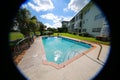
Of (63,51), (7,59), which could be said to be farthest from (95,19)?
(7,59)

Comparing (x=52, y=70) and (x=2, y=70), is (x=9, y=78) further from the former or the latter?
(x=52, y=70)

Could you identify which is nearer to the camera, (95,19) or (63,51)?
(63,51)

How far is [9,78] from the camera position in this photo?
10.1 ft

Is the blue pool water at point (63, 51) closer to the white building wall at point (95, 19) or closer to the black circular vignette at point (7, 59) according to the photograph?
the black circular vignette at point (7, 59)

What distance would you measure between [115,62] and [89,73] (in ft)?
4.40

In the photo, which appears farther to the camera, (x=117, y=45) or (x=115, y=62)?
(x=117, y=45)

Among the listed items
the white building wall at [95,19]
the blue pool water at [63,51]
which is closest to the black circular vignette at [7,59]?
the blue pool water at [63,51]

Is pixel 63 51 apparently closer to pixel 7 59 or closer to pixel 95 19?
pixel 7 59

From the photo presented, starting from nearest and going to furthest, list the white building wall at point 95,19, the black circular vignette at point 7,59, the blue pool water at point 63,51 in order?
the black circular vignette at point 7,59
the blue pool water at point 63,51
the white building wall at point 95,19

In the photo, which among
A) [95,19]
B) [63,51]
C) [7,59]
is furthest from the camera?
[95,19]

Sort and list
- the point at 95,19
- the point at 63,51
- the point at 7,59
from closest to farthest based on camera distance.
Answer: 1. the point at 7,59
2. the point at 63,51
3. the point at 95,19

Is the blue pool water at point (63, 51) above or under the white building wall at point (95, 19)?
under

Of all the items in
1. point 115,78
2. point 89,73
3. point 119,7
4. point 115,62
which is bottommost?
point 89,73

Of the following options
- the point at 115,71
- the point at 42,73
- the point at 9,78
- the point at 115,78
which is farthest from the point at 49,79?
the point at 115,71
